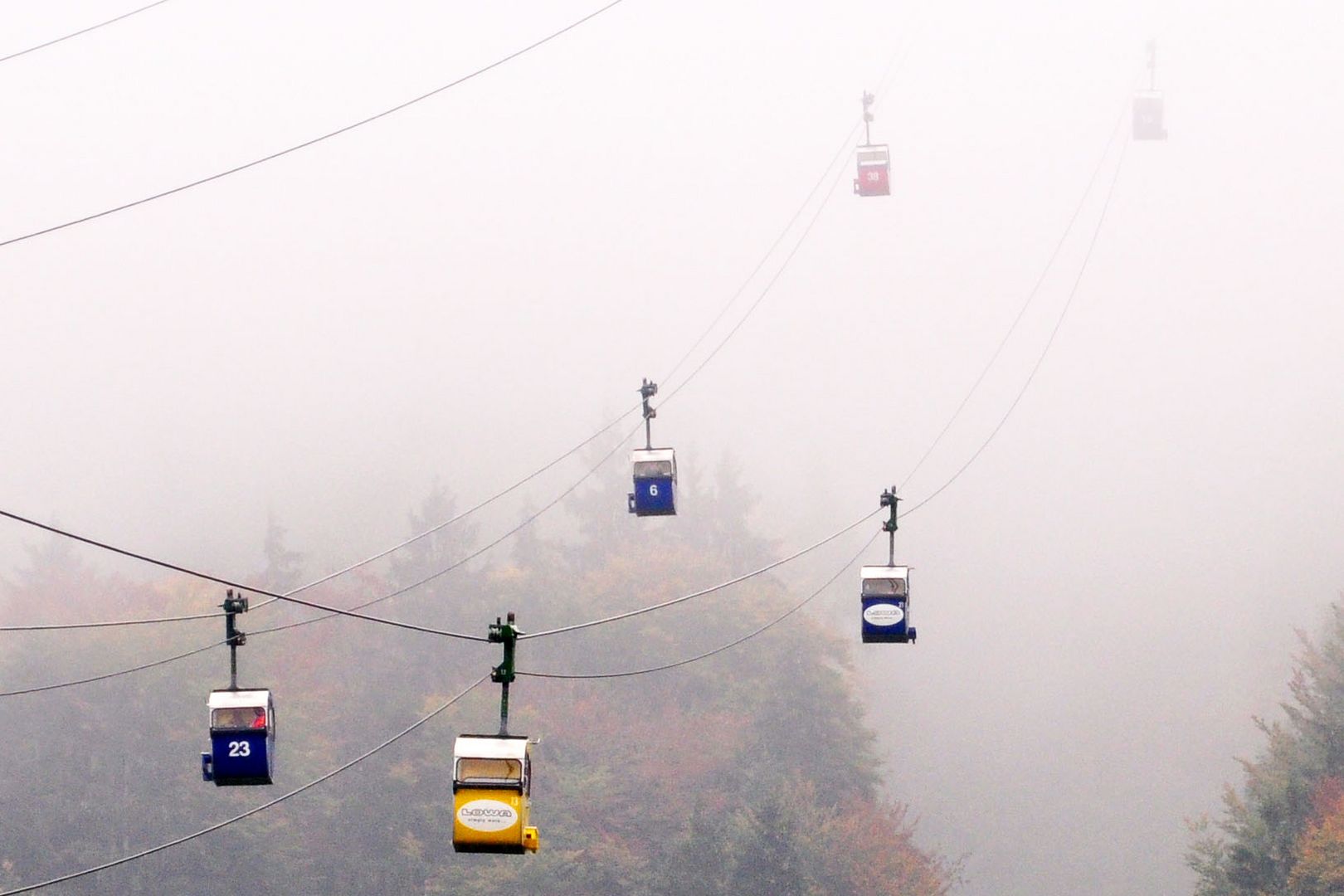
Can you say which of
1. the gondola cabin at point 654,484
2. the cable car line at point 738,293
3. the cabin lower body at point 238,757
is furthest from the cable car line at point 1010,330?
the cabin lower body at point 238,757

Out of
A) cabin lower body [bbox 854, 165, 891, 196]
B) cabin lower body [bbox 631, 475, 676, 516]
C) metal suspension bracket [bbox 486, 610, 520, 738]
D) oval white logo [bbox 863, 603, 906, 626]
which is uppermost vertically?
cabin lower body [bbox 854, 165, 891, 196]

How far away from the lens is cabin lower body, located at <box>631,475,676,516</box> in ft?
76.6

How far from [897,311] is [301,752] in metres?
123

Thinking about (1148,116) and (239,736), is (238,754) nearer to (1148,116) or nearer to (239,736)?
(239,736)

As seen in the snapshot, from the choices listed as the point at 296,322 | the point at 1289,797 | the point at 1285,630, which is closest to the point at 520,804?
the point at 1289,797

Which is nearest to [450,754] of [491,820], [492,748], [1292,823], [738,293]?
[1292,823]

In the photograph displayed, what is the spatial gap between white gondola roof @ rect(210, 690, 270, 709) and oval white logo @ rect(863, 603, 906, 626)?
7.72 metres

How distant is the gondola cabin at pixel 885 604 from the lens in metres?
21.2

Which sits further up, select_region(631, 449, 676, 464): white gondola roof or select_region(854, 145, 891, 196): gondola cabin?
select_region(854, 145, 891, 196): gondola cabin

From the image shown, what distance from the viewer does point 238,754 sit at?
17656 mm

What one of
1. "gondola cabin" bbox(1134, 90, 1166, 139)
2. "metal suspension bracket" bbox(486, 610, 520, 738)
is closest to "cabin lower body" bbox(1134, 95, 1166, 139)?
"gondola cabin" bbox(1134, 90, 1166, 139)

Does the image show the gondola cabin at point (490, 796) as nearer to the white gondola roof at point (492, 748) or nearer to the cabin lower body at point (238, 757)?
the white gondola roof at point (492, 748)

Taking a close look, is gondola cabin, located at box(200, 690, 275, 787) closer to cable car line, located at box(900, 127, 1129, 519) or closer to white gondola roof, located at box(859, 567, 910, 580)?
white gondola roof, located at box(859, 567, 910, 580)

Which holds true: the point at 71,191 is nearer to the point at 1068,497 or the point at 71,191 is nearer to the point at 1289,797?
the point at 1068,497
